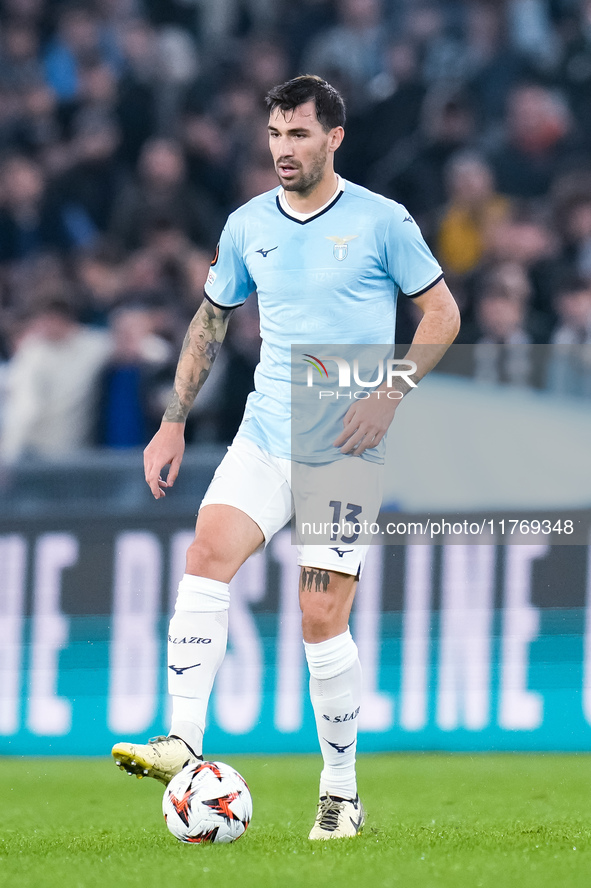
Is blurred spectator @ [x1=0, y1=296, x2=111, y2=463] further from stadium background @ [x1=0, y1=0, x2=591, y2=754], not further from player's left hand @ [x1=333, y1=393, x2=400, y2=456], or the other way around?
player's left hand @ [x1=333, y1=393, x2=400, y2=456]

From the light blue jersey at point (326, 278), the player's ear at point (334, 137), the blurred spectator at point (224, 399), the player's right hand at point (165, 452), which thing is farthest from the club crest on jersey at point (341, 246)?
the blurred spectator at point (224, 399)

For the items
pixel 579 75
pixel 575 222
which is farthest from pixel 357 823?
pixel 579 75

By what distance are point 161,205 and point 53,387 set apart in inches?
80.2

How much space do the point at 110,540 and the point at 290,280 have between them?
2178mm

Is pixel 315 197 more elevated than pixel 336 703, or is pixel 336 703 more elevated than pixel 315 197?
pixel 315 197

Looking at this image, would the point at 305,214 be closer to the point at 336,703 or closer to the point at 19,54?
the point at 336,703

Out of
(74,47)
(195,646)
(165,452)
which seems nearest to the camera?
(195,646)

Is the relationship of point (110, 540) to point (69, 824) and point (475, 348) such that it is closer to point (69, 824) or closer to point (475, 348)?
point (69, 824)

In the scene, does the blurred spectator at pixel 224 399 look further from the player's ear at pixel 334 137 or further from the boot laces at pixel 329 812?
the boot laces at pixel 329 812

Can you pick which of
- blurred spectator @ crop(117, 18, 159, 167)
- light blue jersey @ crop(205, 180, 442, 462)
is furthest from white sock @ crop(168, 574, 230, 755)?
blurred spectator @ crop(117, 18, 159, 167)

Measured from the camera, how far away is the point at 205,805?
378 centimetres

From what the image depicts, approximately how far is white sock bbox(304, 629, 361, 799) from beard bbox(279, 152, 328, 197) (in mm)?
1371

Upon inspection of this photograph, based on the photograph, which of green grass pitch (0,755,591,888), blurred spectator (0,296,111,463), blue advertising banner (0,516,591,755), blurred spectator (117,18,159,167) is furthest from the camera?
blurred spectator (117,18,159,167)

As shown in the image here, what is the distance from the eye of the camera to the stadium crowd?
21.9ft
